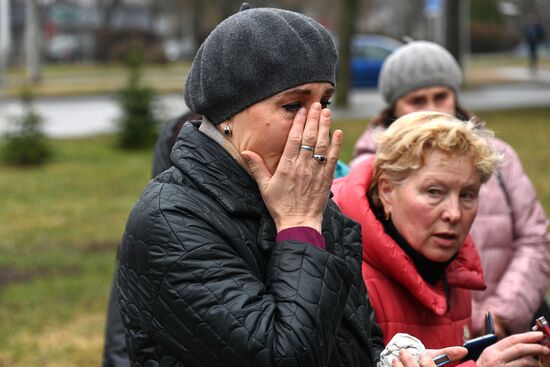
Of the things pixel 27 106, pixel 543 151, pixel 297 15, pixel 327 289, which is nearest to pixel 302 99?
pixel 297 15

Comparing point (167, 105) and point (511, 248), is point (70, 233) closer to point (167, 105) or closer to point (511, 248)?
point (511, 248)

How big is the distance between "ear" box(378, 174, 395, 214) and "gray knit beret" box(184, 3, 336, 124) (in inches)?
40.0

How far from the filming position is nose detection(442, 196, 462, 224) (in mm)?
3330

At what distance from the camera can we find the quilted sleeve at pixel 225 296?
2250 mm

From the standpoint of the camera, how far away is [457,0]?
21.6 m

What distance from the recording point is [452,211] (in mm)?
3336

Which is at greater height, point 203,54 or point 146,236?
point 203,54

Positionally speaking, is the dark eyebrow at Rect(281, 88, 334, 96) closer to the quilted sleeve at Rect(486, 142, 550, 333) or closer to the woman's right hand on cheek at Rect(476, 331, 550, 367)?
the woman's right hand on cheek at Rect(476, 331, 550, 367)

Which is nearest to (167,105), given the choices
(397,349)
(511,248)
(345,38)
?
(345,38)

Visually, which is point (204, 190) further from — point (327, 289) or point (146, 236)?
point (327, 289)

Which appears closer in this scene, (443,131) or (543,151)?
(443,131)

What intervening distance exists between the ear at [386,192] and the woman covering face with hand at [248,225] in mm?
938

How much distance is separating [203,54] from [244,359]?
764 mm

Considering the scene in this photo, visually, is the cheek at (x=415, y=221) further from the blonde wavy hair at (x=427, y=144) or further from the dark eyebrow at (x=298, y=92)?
the dark eyebrow at (x=298, y=92)
